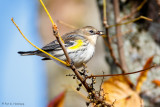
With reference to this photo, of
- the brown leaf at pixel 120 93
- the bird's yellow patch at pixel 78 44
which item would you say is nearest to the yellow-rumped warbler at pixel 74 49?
the bird's yellow patch at pixel 78 44

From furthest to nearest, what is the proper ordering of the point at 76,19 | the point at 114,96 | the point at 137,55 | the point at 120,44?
the point at 76,19, the point at 137,55, the point at 120,44, the point at 114,96

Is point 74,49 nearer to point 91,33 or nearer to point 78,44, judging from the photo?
point 78,44

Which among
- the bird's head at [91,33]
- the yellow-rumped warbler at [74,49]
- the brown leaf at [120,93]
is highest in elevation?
the bird's head at [91,33]

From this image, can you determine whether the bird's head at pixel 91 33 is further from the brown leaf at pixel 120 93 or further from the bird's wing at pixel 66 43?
the brown leaf at pixel 120 93

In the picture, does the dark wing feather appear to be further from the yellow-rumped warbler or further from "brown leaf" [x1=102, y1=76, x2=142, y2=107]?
"brown leaf" [x1=102, y1=76, x2=142, y2=107]

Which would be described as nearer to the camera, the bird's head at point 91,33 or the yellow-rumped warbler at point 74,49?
the yellow-rumped warbler at point 74,49

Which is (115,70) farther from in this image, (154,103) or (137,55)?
(154,103)

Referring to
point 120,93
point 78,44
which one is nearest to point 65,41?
Result: point 78,44

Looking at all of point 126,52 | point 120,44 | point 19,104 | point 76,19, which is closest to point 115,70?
point 126,52
